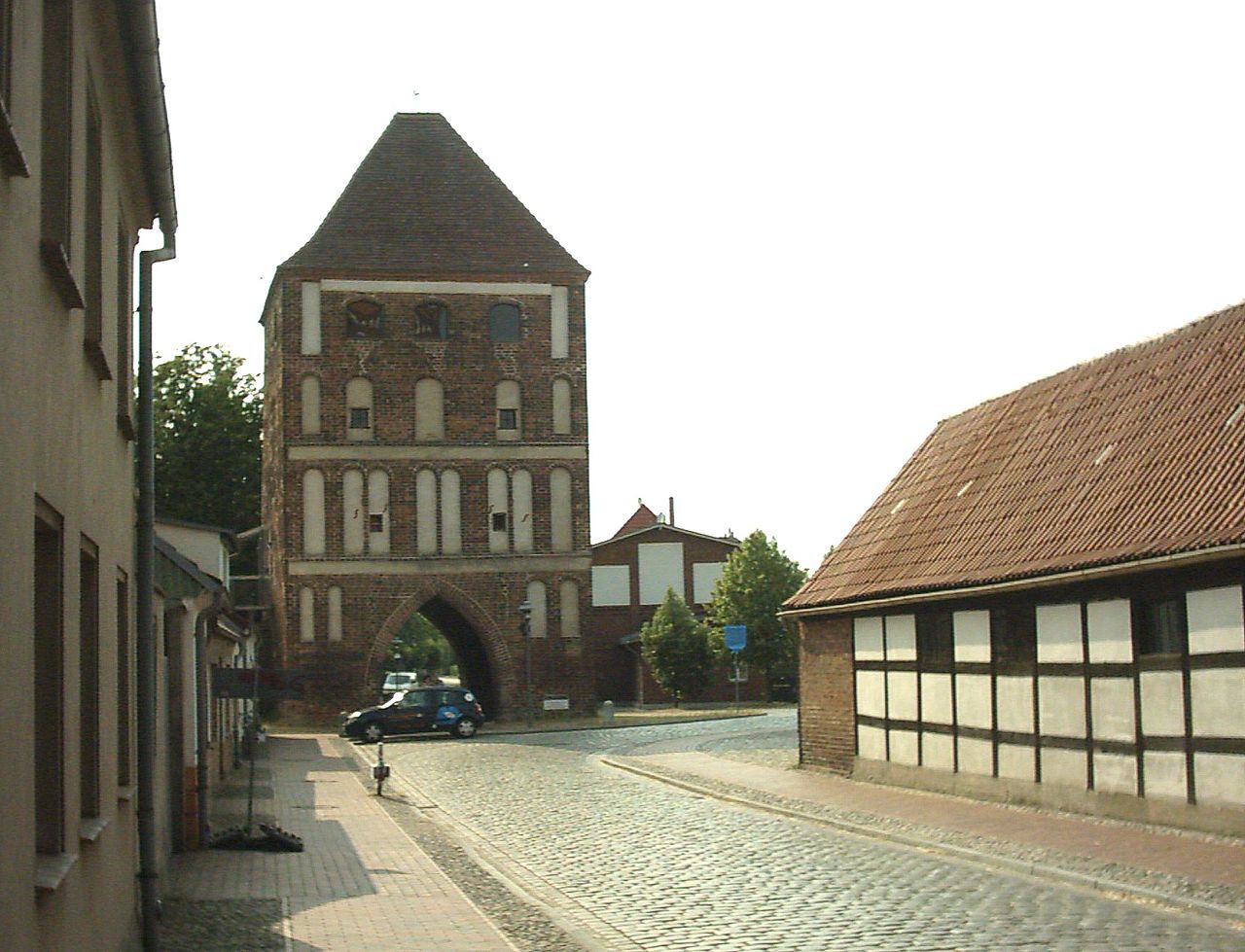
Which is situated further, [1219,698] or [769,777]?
[769,777]

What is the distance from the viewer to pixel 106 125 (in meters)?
9.57

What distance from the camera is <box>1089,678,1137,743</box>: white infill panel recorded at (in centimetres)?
1753

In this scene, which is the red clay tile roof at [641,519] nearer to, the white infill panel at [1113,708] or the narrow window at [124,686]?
the white infill panel at [1113,708]

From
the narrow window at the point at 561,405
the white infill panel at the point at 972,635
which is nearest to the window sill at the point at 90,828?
the white infill panel at the point at 972,635

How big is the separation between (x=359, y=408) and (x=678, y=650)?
675 inches

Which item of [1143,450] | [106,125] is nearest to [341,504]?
[1143,450]

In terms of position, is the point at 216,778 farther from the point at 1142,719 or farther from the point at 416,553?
the point at 416,553

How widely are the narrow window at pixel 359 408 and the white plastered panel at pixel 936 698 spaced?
106ft

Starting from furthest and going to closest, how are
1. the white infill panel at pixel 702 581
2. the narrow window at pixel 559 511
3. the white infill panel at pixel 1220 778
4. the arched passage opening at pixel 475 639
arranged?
1. the white infill panel at pixel 702 581
2. the narrow window at pixel 559 511
3. the arched passage opening at pixel 475 639
4. the white infill panel at pixel 1220 778

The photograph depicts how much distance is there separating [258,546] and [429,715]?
56.3 ft

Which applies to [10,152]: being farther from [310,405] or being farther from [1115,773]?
[310,405]

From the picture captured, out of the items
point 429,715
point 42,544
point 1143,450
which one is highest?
point 1143,450

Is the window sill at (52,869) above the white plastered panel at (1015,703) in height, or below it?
above

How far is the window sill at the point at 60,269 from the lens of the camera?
648 cm
